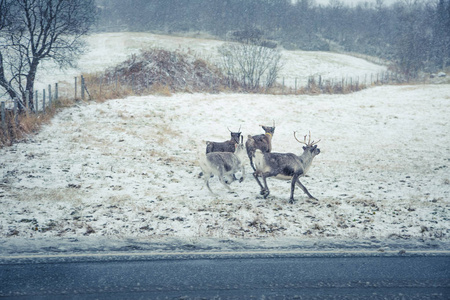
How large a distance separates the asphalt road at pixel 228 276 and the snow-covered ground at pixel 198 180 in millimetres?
1308

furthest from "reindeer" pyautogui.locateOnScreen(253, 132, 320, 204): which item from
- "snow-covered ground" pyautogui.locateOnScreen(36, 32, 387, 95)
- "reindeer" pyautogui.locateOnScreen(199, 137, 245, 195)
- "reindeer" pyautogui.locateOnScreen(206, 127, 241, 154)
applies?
"snow-covered ground" pyautogui.locateOnScreen(36, 32, 387, 95)

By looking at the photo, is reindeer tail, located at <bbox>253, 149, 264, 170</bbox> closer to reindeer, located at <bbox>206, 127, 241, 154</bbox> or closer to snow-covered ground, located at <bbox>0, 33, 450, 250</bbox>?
snow-covered ground, located at <bbox>0, 33, 450, 250</bbox>

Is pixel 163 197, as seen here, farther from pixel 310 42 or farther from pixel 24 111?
pixel 310 42

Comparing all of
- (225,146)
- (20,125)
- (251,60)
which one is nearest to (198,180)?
(225,146)

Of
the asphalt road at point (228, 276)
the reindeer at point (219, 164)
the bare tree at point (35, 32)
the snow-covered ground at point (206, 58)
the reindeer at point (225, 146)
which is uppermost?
the snow-covered ground at point (206, 58)

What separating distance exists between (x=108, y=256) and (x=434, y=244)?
6445 millimetres

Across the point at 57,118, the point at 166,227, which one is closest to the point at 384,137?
the point at 166,227

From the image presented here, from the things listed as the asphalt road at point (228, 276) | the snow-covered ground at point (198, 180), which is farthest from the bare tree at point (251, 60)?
the asphalt road at point (228, 276)

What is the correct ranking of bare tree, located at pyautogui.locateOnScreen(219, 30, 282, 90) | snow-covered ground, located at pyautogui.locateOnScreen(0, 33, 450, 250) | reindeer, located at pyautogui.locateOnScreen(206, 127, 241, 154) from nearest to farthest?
snow-covered ground, located at pyautogui.locateOnScreen(0, 33, 450, 250) < reindeer, located at pyautogui.locateOnScreen(206, 127, 241, 154) < bare tree, located at pyautogui.locateOnScreen(219, 30, 282, 90)

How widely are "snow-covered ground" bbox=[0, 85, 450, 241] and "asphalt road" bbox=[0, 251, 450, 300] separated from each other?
1.31 metres

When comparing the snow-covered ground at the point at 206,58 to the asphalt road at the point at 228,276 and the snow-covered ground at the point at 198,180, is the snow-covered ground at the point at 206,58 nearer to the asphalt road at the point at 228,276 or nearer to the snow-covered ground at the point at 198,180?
the snow-covered ground at the point at 198,180

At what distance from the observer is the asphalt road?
490cm

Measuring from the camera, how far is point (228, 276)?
213 inches

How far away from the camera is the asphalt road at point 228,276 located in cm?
490
